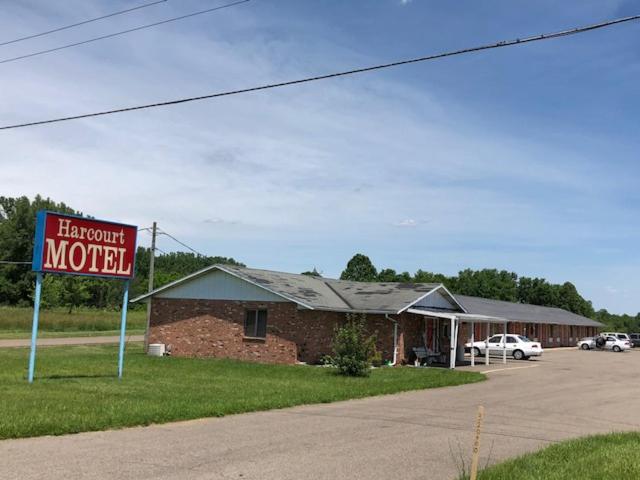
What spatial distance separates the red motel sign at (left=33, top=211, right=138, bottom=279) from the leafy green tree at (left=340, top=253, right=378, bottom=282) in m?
83.1

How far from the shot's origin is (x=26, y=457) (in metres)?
8.16

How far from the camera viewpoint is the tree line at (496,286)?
334 ft

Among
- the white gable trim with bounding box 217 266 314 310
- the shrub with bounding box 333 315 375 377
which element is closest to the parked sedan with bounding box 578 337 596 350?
the white gable trim with bounding box 217 266 314 310

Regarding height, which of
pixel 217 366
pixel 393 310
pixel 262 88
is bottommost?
pixel 217 366

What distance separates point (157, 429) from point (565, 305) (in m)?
104

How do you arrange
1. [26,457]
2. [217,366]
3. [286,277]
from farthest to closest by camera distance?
1. [286,277]
2. [217,366]
3. [26,457]

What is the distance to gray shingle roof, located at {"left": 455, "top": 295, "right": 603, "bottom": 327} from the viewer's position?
47.3 metres

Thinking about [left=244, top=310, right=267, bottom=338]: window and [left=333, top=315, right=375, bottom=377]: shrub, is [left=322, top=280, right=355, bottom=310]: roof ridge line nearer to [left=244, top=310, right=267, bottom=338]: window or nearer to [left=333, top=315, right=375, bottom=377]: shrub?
[left=244, top=310, right=267, bottom=338]: window

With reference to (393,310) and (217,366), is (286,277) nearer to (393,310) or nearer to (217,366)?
(393,310)

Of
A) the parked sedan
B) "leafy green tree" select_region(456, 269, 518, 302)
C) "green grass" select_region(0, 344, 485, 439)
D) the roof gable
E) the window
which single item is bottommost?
"green grass" select_region(0, 344, 485, 439)

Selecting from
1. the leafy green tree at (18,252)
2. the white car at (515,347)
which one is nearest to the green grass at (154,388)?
the white car at (515,347)

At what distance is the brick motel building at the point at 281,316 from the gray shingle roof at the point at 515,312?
47.6ft

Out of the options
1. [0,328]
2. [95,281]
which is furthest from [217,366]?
[95,281]

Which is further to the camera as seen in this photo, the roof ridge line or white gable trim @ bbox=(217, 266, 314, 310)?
the roof ridge line
